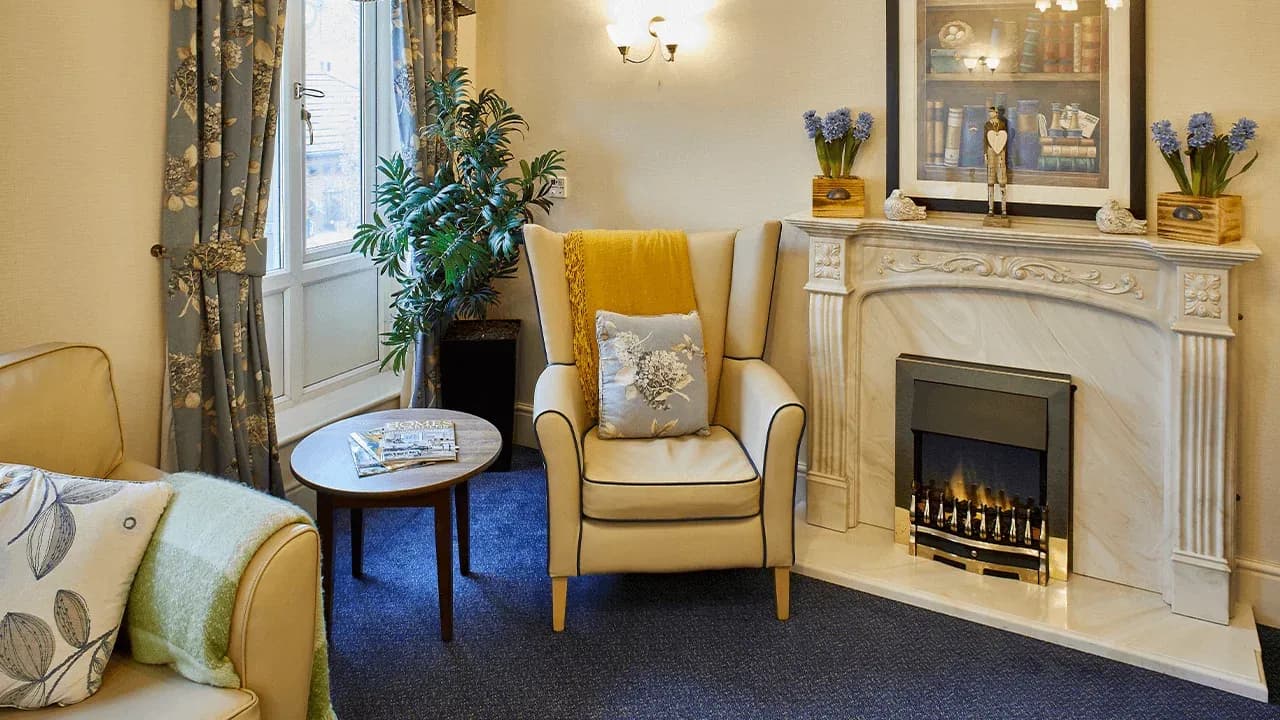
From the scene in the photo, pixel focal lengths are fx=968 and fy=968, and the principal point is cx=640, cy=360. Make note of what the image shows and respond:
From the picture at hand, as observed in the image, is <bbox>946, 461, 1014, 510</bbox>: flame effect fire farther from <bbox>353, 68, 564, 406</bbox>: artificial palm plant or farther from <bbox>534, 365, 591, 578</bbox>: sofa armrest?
<bbox>353, 68, 564, 406</bbox>: artificial palm plant

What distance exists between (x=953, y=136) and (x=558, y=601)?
1.92 m

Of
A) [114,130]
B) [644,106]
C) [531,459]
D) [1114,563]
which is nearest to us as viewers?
[114,130]

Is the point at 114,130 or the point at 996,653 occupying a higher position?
the point at 114,130

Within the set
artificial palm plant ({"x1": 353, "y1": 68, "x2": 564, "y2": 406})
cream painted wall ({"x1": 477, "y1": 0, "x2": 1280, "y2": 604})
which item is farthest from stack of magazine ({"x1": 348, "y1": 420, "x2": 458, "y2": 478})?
cream painted wall ({"x1": 477, "y1": 0, "x2": 1280, "y2": 604})

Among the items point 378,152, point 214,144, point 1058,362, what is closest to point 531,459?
point 378,152

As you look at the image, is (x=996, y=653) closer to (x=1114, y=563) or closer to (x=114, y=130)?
(x=1114, y=563)

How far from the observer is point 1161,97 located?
2801 millimetres

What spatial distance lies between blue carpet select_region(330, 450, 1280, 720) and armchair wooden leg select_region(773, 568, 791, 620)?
0.04 m

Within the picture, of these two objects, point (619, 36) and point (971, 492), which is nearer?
point (971, 492)

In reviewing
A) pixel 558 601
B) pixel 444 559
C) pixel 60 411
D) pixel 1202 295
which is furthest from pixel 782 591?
pixel 60 411

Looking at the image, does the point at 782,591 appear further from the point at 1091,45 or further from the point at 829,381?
the point at 1091,45

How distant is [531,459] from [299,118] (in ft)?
5.44

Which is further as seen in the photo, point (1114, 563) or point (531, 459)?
point (531, 459)

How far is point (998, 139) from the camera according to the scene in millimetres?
3021
